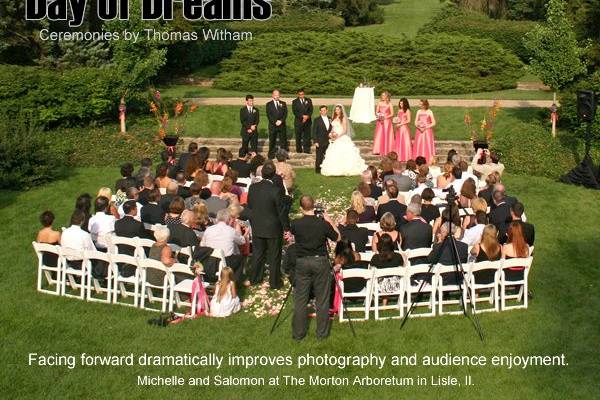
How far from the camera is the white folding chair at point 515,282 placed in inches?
526

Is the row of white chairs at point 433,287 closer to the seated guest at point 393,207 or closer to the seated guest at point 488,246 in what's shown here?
the seated guest at point 488,246

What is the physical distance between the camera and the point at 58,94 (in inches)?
975

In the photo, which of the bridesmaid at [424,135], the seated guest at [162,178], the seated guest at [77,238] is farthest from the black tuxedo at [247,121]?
the seated guest at [77,238]

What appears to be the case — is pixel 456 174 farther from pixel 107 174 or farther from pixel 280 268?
pixel 107 174

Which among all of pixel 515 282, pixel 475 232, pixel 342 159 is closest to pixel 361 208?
pixel 475 232

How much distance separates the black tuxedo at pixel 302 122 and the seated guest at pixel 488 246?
9854mm

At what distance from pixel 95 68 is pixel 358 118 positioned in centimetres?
772

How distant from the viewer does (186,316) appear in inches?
518

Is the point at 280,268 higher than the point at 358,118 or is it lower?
lower

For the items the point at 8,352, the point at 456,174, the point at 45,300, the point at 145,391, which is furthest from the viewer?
the point at 456,174

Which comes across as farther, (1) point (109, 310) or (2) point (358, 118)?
(2) point (358, 118)

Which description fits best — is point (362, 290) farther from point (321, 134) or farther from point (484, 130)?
point (484, 130)

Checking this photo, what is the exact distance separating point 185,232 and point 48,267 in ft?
7.47

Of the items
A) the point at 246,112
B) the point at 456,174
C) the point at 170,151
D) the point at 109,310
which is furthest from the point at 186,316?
the point at 246,112
